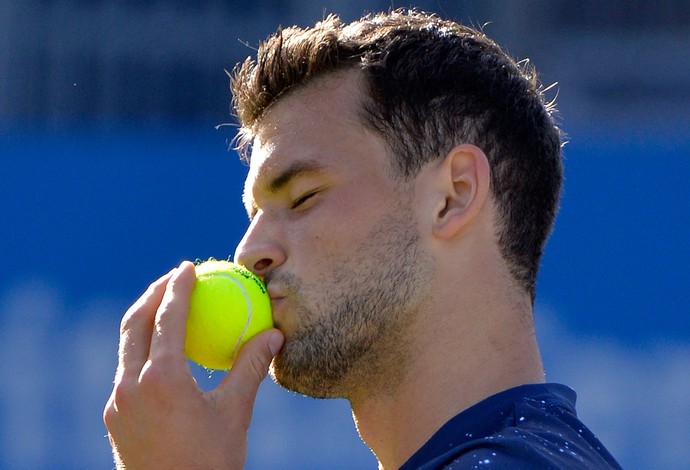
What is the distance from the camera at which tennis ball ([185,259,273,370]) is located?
283cm

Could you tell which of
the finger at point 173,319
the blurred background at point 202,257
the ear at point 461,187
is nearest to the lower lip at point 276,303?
the finger at point 173,319

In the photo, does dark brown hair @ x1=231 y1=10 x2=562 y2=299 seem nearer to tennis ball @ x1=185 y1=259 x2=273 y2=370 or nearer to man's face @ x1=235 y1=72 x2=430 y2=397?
man's face @ x1=235 y1=72 x2=430 y2=397

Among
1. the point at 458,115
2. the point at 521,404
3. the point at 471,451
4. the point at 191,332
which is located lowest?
the point at 471,451

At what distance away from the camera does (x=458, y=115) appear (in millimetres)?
3076

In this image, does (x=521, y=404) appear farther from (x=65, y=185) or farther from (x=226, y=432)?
(x=65, y=185)

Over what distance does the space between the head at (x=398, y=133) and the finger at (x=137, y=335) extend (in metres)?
0.29

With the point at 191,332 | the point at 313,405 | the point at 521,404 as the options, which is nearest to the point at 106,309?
the point at 313,405

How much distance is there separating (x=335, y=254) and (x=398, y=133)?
41 cm

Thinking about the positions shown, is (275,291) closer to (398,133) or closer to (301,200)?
(301,200)

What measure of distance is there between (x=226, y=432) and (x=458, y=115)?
108cm

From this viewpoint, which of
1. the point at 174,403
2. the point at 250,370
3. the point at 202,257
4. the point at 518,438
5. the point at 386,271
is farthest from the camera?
the point at 202,257

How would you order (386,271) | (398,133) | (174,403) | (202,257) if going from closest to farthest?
1. (174,403)
2. (386,271)
3. (398,133)
4. (202,257)

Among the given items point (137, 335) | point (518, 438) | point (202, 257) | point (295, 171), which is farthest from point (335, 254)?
point (202, 257)

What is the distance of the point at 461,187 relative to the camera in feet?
9.67
